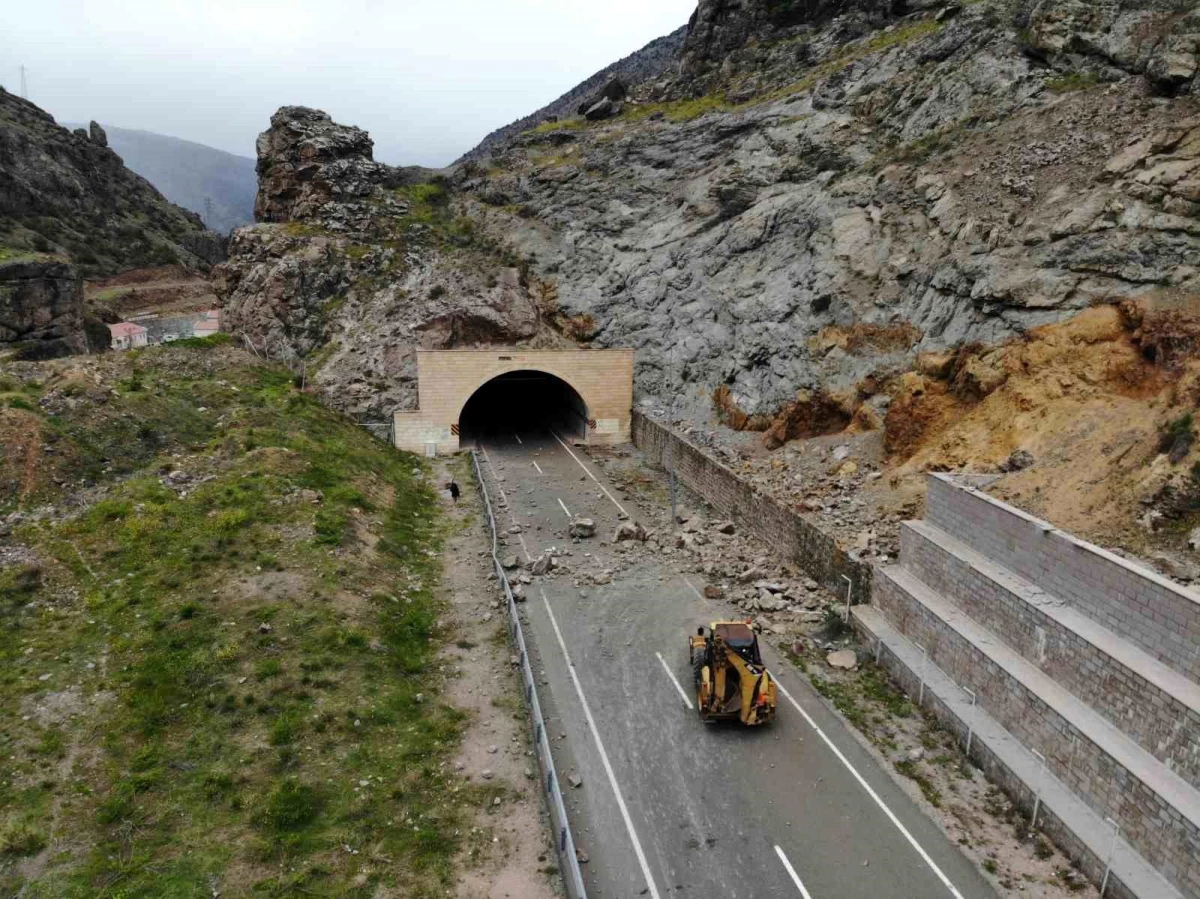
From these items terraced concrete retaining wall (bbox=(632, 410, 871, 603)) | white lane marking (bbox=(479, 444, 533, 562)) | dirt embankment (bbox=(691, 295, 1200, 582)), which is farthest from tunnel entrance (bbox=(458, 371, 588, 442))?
dirt embankment (bbox=(691, 295, 1200, 582))

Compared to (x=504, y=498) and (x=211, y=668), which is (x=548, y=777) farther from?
(x=504, y=498)

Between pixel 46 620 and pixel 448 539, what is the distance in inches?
460

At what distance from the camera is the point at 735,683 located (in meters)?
14.8

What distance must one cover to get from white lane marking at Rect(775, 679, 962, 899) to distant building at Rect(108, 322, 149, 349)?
53567 millimetres

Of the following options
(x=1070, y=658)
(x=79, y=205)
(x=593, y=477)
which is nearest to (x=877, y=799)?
(x=1070, y=658)

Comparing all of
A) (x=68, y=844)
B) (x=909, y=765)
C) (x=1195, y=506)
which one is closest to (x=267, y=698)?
(x=68, y=844)

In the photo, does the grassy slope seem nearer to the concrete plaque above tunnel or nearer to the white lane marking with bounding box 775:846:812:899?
the white lane marking with bounding box 775:846:812:899

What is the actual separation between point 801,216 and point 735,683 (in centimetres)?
2662

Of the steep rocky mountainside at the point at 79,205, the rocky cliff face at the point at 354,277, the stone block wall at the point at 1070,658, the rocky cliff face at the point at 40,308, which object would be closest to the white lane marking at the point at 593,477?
the rocky cliff face at the point at 354,277

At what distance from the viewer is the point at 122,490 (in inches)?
883

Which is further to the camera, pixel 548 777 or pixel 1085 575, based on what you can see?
pixel 1085 575

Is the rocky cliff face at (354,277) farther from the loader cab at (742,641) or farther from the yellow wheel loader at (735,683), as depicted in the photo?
the yellow wheel loader at (735,683)

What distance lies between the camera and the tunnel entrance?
134 feet

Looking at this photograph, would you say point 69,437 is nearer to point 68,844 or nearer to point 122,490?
point 122,490
